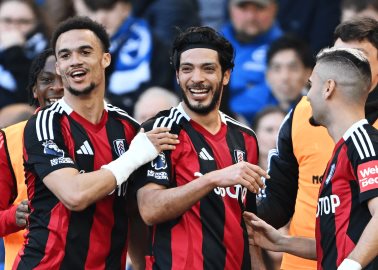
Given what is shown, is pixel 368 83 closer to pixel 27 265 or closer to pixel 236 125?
pixel 236 125

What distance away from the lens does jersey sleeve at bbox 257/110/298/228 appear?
8.61 m

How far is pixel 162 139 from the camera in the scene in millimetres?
7711

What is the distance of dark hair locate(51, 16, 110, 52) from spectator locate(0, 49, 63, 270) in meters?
0.47

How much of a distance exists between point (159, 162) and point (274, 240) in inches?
38.6

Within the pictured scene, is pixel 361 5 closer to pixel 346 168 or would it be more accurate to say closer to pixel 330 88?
pixel 330 88

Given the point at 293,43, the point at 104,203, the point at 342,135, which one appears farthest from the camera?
the point at 293,43

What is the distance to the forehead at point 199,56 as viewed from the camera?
7.96 metres

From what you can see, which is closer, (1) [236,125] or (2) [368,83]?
(2) [368,83]

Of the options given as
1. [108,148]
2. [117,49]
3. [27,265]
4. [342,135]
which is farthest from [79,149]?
[117,49]

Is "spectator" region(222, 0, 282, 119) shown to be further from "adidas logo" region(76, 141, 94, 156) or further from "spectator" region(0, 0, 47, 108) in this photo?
"adidas logo" region(76, 141, 94, 156)

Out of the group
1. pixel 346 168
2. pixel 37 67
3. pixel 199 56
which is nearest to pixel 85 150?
pixel 199 56

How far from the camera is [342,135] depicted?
24.3 ft

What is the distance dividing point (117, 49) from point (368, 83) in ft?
17.6

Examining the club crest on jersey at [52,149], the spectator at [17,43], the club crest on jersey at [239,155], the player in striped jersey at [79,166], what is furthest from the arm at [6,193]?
the spectator at [17,43]
